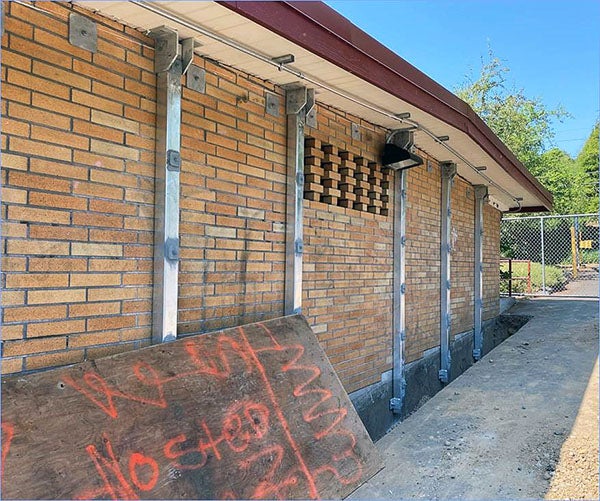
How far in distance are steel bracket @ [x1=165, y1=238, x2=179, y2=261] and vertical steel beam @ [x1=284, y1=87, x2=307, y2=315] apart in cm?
118

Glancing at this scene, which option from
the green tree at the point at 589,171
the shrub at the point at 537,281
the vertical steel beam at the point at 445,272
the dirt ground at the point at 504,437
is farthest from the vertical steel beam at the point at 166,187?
the green tree at the point at 589,171

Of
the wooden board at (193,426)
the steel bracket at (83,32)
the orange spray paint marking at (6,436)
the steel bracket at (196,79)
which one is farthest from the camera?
the steel bracket at (196,79)

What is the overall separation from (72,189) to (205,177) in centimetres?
91

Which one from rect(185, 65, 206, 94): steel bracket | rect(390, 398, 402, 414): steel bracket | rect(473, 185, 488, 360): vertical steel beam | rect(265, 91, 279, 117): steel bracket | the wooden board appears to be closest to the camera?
the wooden board

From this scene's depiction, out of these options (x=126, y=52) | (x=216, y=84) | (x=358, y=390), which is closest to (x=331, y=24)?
(x=216, y=84)

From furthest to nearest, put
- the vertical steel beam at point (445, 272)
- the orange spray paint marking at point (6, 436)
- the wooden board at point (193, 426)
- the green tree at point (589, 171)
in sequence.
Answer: the green tree at point (589, 171)
the vertical steel beam at point (445, 272)
the wooden board at point (193, 426)
the orange spray paint marking at point (6, 436)

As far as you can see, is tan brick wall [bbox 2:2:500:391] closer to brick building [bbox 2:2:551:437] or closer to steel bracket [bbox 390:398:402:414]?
brick building [bbox 2:2:551:437]

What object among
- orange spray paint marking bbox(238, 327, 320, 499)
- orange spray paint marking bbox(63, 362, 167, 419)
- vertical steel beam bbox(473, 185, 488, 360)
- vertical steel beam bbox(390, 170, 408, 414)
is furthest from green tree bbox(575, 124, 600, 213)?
orange spray paint marking bbox(63, 362, 167, 419)

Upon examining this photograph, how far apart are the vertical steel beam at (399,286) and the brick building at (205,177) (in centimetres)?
2

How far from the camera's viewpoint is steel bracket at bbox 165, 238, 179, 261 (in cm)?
285

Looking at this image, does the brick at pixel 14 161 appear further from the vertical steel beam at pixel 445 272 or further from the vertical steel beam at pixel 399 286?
the vertical steel beam at pixel 445 272

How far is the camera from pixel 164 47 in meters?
2.88

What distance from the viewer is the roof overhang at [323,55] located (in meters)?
2.59

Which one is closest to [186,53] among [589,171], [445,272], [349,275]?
[349,275]
